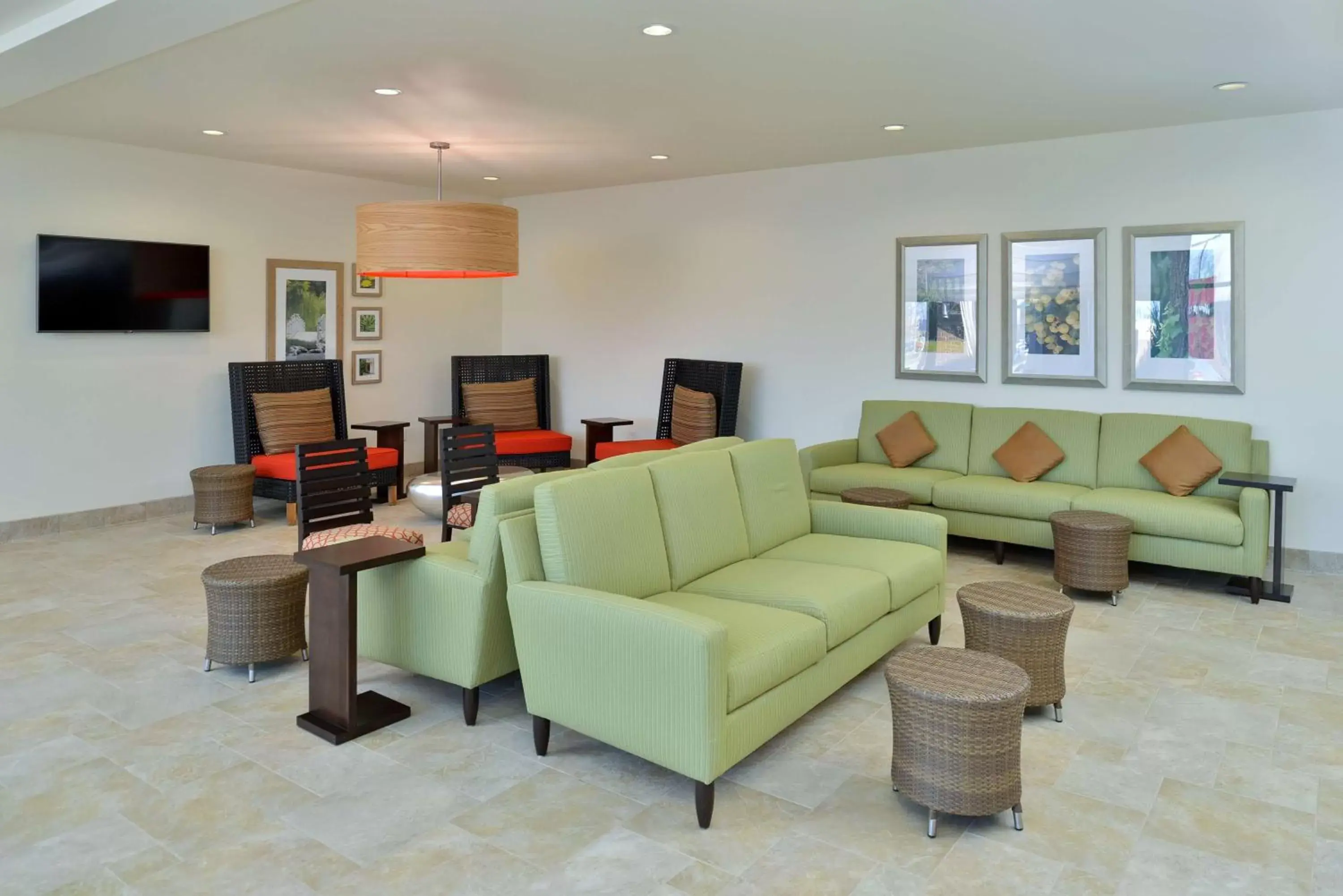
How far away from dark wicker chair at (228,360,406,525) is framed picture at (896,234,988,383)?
160 inches

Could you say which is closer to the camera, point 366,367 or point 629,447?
point 629,447

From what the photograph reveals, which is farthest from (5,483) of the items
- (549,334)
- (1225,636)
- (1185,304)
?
(1185,304)

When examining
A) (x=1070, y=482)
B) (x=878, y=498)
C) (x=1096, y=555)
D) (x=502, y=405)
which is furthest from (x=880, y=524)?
(x=502, y=405)

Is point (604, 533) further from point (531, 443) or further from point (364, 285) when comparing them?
point (364, 285)

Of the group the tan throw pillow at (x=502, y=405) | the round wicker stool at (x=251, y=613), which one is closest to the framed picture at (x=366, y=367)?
the tan throw pillow at (x=502, y=405)

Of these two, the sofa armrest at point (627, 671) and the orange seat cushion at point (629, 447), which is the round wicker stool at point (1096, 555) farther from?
the orange seat cushion at point (629, 447)

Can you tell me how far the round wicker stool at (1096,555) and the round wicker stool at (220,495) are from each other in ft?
17.8

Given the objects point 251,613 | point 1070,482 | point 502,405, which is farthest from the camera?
point 502,405

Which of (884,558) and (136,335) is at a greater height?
(136,335)

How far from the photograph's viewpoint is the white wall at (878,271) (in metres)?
5.68

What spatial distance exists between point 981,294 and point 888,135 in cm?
134

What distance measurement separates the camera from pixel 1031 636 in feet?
11.7

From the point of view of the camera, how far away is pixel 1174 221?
19.8ft

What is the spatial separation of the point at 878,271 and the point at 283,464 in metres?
4.67
